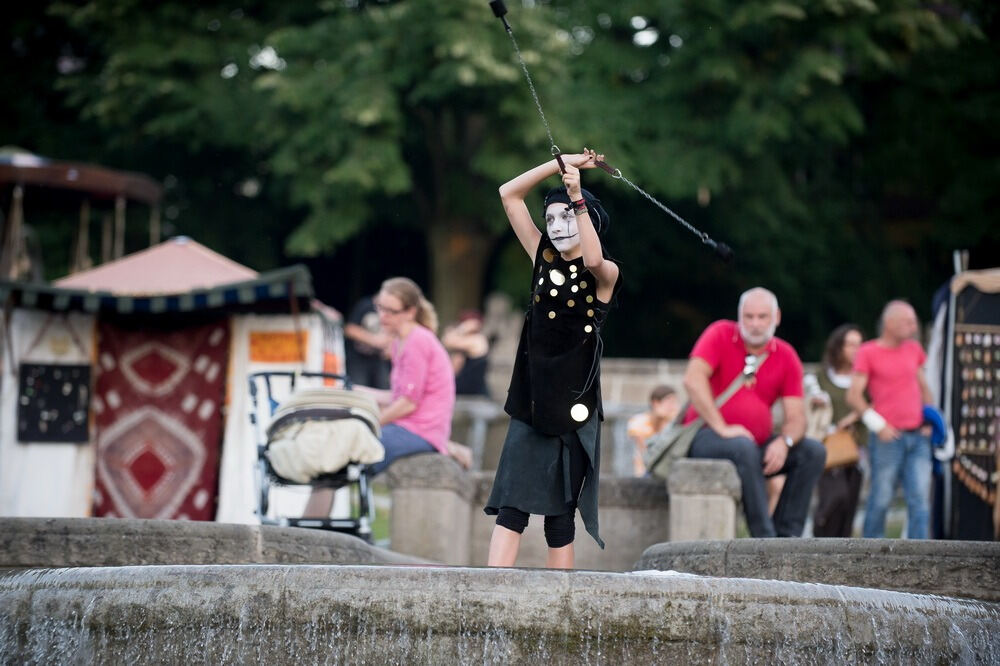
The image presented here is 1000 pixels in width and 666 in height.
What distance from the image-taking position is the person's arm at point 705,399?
28.7 ft

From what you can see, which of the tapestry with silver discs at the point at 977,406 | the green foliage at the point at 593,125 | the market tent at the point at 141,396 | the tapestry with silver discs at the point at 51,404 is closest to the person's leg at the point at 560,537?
the market tent at the point at 141,396

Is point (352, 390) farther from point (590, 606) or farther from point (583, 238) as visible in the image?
point (590, 606)

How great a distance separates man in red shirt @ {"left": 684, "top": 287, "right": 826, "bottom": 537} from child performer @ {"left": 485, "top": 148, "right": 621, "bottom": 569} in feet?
8.25

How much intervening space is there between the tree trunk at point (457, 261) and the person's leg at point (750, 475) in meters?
15.4

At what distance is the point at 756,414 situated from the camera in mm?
8883

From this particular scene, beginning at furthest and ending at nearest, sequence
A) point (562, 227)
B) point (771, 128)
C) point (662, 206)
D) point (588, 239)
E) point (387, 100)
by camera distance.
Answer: point (771, 128)
point (387, 100)
point (662, 206)
point (562, 227)
point (588, 239)

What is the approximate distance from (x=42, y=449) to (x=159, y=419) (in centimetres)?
80

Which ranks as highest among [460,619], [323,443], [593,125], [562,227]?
[593,125]

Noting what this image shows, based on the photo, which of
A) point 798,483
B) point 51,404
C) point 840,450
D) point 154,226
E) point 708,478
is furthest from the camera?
point 154,226

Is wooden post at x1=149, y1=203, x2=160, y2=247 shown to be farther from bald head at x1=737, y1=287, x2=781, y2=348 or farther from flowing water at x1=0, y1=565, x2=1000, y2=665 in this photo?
flowing water at x1=0, y1=565, x2=1000, y2=665

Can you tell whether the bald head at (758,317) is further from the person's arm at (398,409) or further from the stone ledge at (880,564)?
the stone ledge at (880,564)

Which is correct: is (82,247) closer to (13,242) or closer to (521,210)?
(13,242)

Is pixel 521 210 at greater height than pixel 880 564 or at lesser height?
greater

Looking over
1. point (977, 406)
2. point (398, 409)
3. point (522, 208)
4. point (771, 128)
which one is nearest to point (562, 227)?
point (522, 208)
